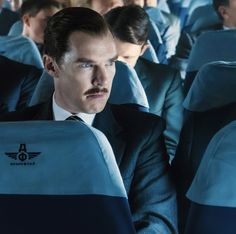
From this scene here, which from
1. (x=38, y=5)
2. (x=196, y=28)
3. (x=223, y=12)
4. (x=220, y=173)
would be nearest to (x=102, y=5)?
(x=38, y=5)

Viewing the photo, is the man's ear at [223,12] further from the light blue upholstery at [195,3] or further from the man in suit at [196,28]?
the light blue upholstery at [195,3]

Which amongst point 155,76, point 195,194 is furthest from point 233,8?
point 195,194

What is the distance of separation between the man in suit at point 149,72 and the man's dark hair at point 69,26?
80 cm

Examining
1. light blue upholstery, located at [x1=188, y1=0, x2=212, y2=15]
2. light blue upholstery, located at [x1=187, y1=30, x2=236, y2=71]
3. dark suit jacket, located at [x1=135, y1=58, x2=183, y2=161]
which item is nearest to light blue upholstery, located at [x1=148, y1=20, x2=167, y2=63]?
light blue upholstery, located at [x1=187, y1=30, x2=236, y2=71]

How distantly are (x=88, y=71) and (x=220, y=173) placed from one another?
0.59 meters

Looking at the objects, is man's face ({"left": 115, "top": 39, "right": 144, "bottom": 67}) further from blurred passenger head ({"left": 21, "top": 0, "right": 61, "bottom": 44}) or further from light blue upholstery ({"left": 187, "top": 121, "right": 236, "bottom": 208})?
light blue upholstery ({"left": 187, "top": 121, "right": 236, "bottom": 208})

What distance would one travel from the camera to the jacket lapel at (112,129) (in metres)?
1.60

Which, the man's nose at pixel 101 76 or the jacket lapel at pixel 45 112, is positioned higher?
the man's nose at pixel 101 76

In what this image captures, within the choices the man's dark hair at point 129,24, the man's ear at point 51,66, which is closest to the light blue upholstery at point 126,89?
the man's ear at point 51,66

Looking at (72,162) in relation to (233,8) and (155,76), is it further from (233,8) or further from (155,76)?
(233,8)

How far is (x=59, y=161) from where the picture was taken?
3.54 ft

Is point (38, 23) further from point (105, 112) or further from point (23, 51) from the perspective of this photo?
point (105, 112)

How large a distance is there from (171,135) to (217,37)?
1.65ft

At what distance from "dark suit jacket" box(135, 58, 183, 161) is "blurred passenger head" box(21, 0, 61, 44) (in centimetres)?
79
